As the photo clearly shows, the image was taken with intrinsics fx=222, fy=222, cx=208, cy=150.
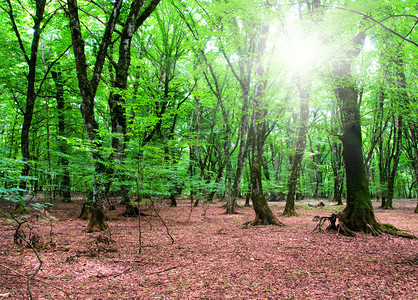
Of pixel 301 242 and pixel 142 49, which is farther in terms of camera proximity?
pixel 142 49

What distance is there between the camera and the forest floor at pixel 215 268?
3.13 metres

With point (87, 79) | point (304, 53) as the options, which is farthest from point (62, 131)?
point (304, 53)

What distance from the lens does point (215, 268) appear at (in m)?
4.12

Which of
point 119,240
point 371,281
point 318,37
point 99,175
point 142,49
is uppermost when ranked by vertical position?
point 142,49

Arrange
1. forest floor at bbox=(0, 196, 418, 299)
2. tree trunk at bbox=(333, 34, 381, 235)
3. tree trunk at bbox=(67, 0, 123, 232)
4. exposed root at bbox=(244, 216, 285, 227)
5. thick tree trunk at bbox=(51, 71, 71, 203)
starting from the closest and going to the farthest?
forest floor at bbox=(0, 196, 418, 299) → tree trunk at bbox=(67, 0, 123, 232) → tree trunk at bbox=(333, 34, 381, 235) → exposed root at bbox=(244, 216, 285, 227) → thick tree trunk at bbox=(51, 71, 71, 203)

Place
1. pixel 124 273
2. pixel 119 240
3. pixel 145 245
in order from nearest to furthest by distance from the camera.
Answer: pixel 124 273 < pixel 145 245 < pixel 119 240

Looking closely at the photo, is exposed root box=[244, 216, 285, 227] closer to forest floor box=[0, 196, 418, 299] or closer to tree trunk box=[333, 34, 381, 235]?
forest floor box=[0, 196, 418, 299]

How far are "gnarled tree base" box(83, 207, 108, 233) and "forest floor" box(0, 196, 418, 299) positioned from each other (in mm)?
485

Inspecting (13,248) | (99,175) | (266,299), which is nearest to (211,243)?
(266,299)

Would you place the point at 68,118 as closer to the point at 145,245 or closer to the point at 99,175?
the point at 99,175

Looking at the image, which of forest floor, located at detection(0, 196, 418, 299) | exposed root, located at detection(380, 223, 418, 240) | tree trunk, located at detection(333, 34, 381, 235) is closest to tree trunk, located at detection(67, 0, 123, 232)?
forest floor, located at detection(0, 196, 418, 299)

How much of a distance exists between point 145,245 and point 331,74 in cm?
740

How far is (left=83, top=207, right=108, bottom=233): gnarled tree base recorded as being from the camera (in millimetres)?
6596

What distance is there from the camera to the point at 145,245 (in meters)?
5.63
